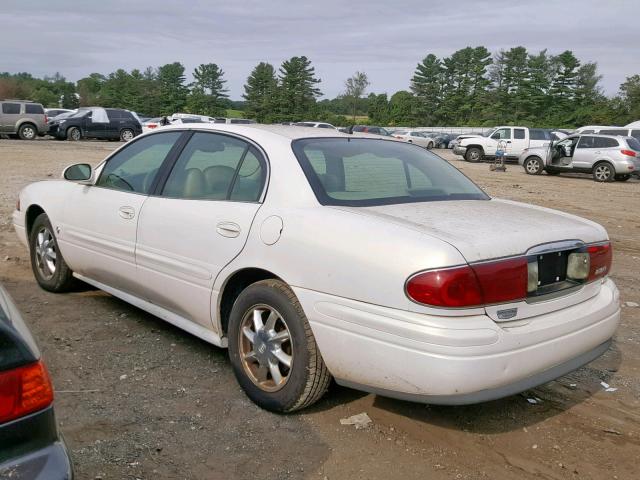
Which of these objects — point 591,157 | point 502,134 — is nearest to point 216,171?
point 591,157

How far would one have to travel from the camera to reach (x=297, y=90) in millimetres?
84812

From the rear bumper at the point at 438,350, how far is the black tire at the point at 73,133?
30059mm

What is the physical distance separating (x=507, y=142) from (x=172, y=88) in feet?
242

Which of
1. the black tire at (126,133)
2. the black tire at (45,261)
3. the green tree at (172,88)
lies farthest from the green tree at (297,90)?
the black tire at (45,261)

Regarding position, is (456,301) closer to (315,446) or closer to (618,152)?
(315,446)

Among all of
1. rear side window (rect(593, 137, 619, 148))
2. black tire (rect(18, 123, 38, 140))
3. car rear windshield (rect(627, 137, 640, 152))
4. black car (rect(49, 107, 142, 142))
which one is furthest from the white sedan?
black tire (rect(18, 123, 38, 140))

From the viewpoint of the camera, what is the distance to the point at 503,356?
2709mm

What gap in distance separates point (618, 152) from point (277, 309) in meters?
20.4

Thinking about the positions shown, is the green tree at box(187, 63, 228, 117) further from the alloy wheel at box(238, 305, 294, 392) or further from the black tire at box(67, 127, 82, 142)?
the alloy wheel at box(238, 305, 294, 392)

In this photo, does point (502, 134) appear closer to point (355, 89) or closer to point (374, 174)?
point (374, 174)

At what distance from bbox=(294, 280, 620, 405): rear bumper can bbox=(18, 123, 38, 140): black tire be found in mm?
30028

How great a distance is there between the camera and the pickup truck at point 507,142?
27953 millimetres

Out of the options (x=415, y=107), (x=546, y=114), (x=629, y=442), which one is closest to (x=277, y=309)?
(x=629, y=442)

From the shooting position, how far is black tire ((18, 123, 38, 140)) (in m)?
29.2
